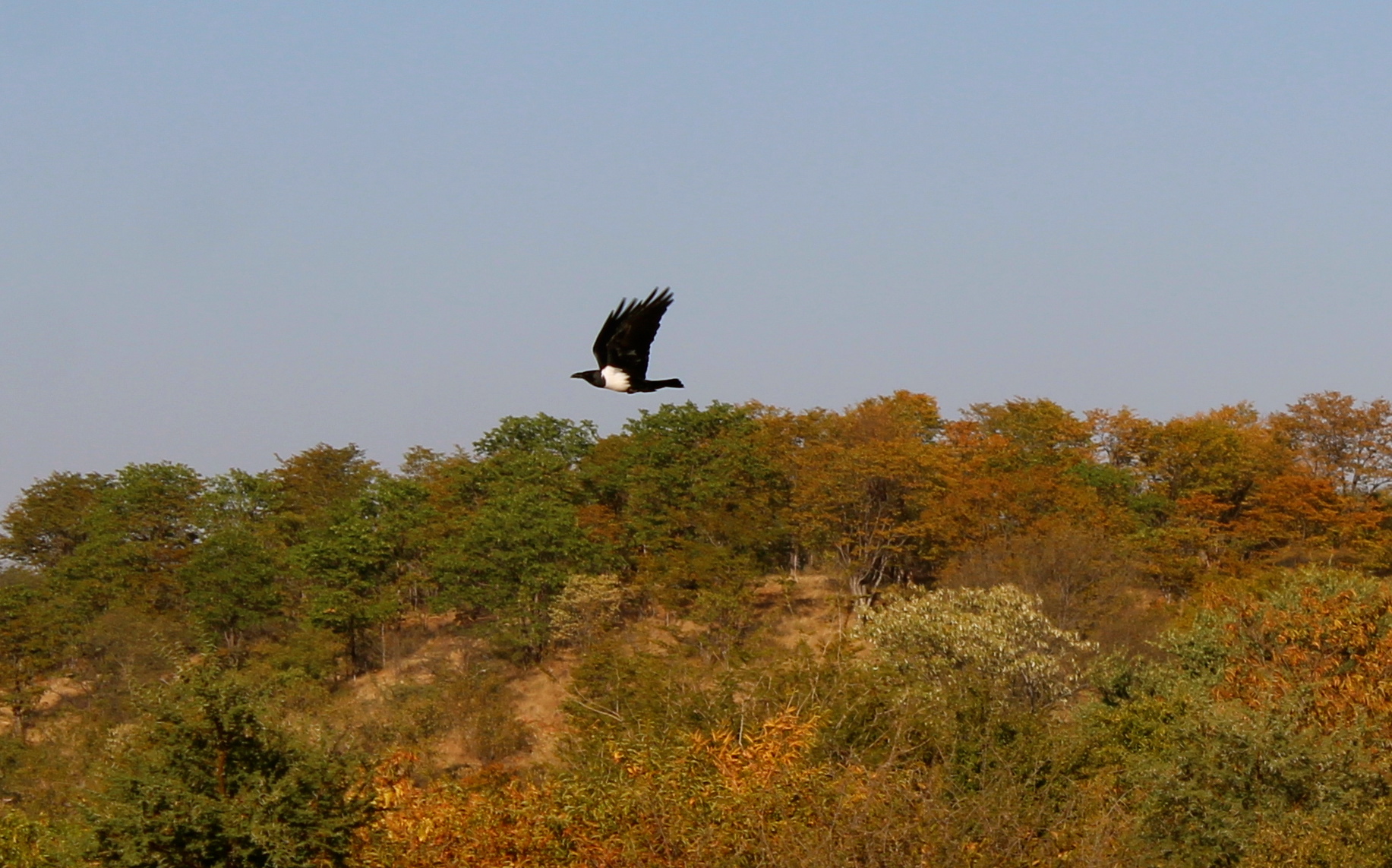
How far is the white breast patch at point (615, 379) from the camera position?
10.9 metres

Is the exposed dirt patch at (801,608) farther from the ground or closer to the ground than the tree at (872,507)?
closer to the ground

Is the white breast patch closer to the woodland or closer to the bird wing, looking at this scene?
the bird wing

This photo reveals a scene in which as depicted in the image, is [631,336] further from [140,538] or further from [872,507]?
[140,538]

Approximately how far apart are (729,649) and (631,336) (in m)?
23.2

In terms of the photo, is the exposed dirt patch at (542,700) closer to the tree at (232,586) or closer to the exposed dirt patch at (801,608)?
the exposed dirt patch at (801,608)

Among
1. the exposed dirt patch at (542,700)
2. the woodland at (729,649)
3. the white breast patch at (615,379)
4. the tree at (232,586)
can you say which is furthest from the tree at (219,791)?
the tree at (232,586)

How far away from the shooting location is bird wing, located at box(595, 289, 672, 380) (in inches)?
433

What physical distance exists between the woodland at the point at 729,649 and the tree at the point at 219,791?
0.03 meters

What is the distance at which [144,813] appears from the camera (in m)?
12.2

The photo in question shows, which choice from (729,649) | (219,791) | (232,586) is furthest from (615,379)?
(232,586)

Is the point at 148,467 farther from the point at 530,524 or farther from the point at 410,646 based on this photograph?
the point at 530,524

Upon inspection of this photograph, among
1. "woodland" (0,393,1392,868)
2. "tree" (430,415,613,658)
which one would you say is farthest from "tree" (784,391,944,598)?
"tree" (430,415,613,658)

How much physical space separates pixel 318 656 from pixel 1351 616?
34.5 metres

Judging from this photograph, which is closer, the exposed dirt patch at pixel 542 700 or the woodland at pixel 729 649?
the woodland at pixel 729 649
